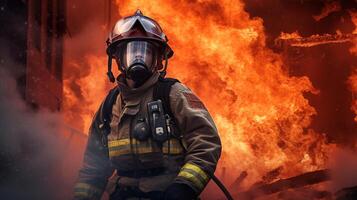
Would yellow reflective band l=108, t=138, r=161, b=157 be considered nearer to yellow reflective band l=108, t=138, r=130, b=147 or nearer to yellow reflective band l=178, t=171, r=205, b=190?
yellow reflective band l=108, t=138, r=130, b=147

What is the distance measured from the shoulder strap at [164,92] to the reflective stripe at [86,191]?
2.66 ft

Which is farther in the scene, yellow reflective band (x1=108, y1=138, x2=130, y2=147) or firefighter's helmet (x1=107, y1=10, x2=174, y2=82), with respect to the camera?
firefighter's helmet (x1=107, y1=10, x2=174, y2=82)

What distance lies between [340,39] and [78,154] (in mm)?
8515

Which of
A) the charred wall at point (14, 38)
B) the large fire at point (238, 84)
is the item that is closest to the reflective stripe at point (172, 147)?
the charred wall at point (14, 38)

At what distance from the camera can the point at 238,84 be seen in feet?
41.4

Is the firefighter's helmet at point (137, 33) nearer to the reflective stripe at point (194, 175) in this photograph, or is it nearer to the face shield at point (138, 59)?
the face shield at point (138, 59)

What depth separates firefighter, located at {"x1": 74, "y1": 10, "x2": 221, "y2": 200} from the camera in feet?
10.4

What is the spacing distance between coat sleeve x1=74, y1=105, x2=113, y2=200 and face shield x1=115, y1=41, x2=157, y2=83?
46 centimetres

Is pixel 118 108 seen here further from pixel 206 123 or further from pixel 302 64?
pixel 302 64

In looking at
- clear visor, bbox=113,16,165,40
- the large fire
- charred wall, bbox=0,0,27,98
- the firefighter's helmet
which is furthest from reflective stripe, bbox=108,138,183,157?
the large fire

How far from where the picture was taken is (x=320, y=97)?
556 inches

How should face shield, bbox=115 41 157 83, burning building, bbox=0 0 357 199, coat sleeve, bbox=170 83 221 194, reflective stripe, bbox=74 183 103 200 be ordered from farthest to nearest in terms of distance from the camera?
burning building, bbox=0 0 357 199
reflective stripe, bbox=74 183 103 200
face shield, bbox=115 41 157 83
coat sleeve, bbox=170 83 221 194

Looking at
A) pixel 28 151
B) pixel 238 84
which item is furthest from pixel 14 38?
pixel 238 84

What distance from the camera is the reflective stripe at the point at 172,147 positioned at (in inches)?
129
